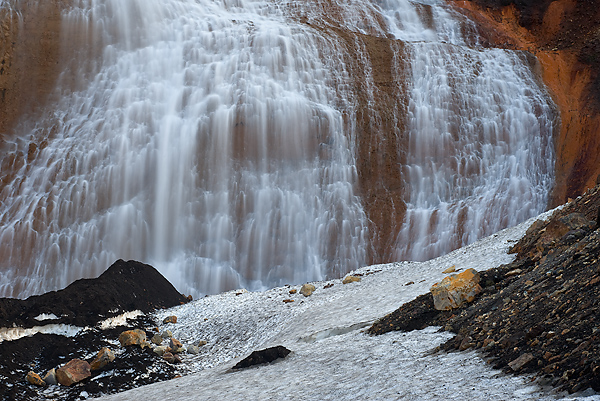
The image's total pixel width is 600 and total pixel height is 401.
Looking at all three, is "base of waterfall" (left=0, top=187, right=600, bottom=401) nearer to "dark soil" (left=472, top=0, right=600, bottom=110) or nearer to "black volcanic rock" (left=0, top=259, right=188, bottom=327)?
"black volcanic rock" (left=0, top=259, right=188, bottom=327)

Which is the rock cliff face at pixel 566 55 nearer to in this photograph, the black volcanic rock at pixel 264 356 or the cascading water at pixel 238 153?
the cascading water at pixel 238 153

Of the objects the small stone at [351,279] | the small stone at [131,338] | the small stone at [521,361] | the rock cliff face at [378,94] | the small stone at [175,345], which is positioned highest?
the rock cliff face at [378,94]

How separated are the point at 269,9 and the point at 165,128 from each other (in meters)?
8.01

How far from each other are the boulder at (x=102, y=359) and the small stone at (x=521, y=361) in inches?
237

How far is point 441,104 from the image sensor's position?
64.7 ft

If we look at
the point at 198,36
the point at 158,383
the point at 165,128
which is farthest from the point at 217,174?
the point at 158,383

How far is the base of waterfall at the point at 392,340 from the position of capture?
12.6 ft

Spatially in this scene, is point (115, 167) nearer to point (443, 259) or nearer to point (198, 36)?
point (198, 36)

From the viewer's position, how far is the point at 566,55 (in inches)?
845

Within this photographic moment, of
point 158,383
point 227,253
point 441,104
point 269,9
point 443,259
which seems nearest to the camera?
point 158,383

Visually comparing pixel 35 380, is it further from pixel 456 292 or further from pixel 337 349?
pixel 456 292

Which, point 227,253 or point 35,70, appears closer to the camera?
point 227,253

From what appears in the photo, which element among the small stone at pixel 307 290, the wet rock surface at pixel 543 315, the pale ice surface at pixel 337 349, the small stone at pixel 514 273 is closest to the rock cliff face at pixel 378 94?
the pale ice surface at pixel 337 349

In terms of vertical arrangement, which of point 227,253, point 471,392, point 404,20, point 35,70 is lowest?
point 227,253
